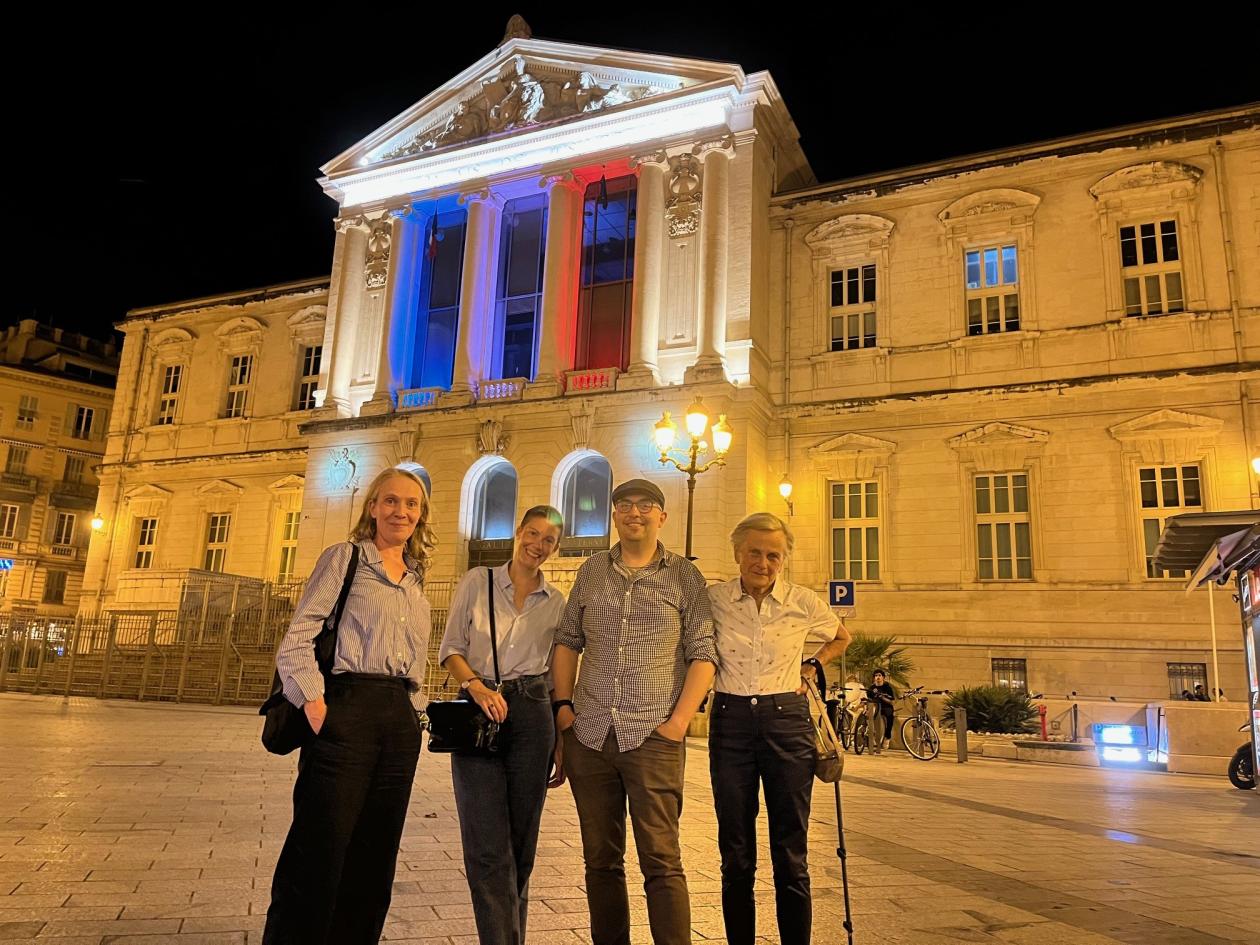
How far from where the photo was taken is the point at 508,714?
3.99 metres

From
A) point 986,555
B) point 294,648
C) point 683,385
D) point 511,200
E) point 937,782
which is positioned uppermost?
point 511,200

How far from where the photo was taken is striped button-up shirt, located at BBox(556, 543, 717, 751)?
3.91m

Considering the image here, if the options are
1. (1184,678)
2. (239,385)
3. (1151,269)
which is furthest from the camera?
(239,385)

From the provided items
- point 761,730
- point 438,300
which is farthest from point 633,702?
point 438,300

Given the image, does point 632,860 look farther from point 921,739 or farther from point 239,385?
point 239,385

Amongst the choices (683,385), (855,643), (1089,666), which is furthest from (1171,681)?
(683,385)

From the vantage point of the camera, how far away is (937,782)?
12320 millimetres

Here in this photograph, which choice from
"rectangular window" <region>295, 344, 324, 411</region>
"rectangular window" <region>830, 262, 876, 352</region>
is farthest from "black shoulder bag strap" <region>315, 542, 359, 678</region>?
"rectangular window" <region>295, 344, 324, 411</region>

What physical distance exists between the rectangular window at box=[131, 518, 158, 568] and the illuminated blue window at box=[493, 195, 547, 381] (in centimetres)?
1545

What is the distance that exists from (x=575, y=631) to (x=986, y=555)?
1972 centimetres

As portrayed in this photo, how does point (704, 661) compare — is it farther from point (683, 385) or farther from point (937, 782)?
point (683, 385)

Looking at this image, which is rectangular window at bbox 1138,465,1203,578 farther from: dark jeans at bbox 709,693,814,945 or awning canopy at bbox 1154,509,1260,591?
dark jeans at bbox 709,693,814,945

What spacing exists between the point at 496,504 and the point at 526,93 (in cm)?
1208

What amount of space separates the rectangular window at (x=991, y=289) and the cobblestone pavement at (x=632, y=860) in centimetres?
1390
